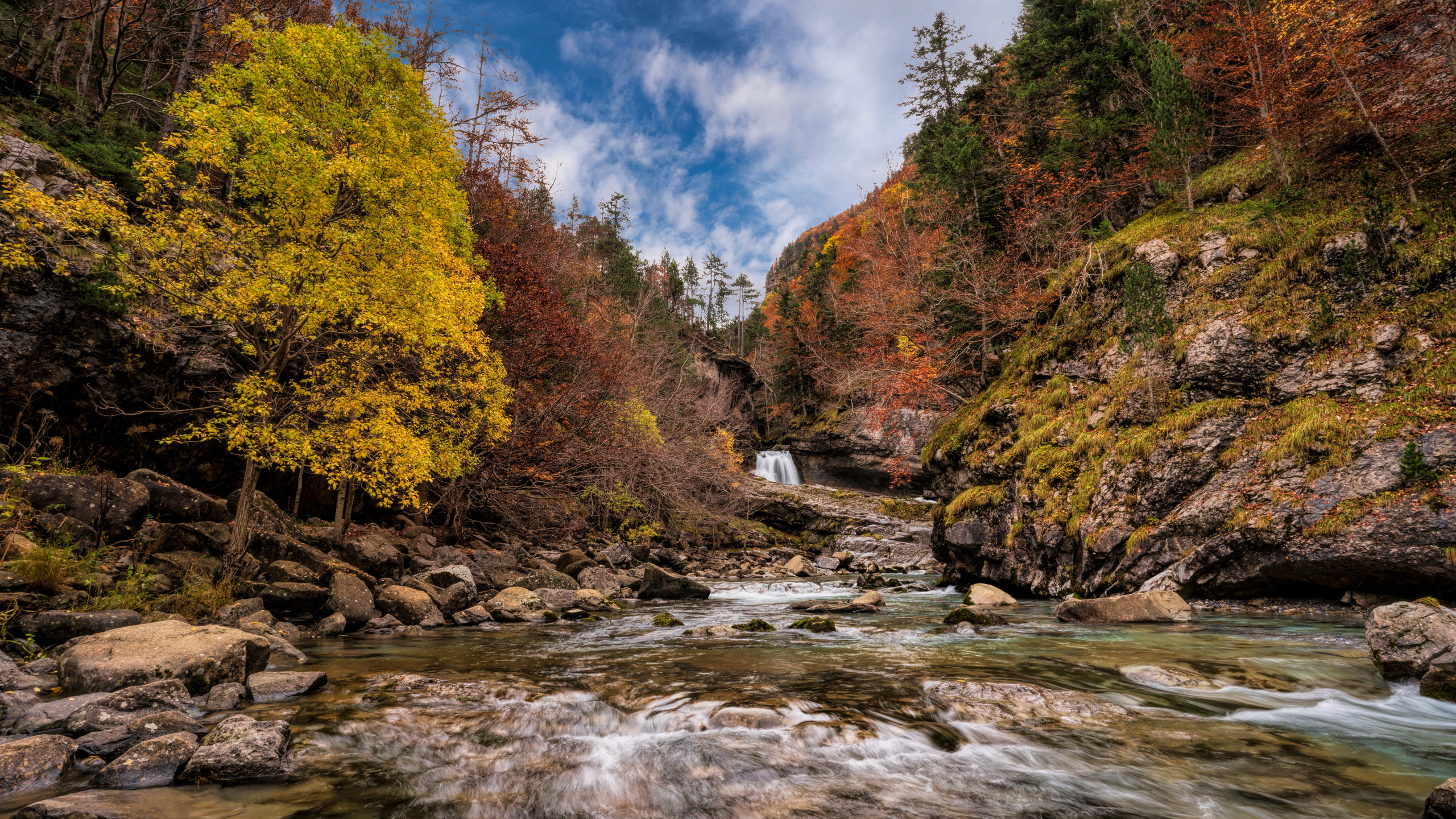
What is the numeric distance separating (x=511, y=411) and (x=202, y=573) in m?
9.63

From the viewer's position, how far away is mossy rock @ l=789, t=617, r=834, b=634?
9812 mm

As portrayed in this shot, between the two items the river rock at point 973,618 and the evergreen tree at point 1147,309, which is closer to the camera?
the river rock at point 973,618

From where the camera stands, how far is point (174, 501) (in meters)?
9.85

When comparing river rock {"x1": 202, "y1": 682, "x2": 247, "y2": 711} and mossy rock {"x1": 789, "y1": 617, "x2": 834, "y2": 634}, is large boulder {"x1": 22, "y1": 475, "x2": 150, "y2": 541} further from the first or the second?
mossy rock {"x1": 789, "y1": 617, "x2": 834, "y2": 634}

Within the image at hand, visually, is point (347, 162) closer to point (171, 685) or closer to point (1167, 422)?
point (171, 685)

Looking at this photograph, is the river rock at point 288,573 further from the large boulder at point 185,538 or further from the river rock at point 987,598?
the river rock at point 987,598

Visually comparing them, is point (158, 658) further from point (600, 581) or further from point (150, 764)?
point (600, 581)

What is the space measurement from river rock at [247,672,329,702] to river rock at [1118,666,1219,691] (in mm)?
8834

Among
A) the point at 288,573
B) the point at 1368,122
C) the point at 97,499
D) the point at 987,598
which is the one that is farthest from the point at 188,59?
the point at 1368,122

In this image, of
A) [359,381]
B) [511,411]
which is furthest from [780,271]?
[359,381]

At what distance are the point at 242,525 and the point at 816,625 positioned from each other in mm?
10051

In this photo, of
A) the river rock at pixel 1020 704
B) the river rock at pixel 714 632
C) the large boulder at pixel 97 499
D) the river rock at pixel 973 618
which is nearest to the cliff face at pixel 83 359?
the large boulder at pixel 97 499

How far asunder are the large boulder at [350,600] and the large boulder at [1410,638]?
44.7 ft

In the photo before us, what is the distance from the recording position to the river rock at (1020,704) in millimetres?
4992
